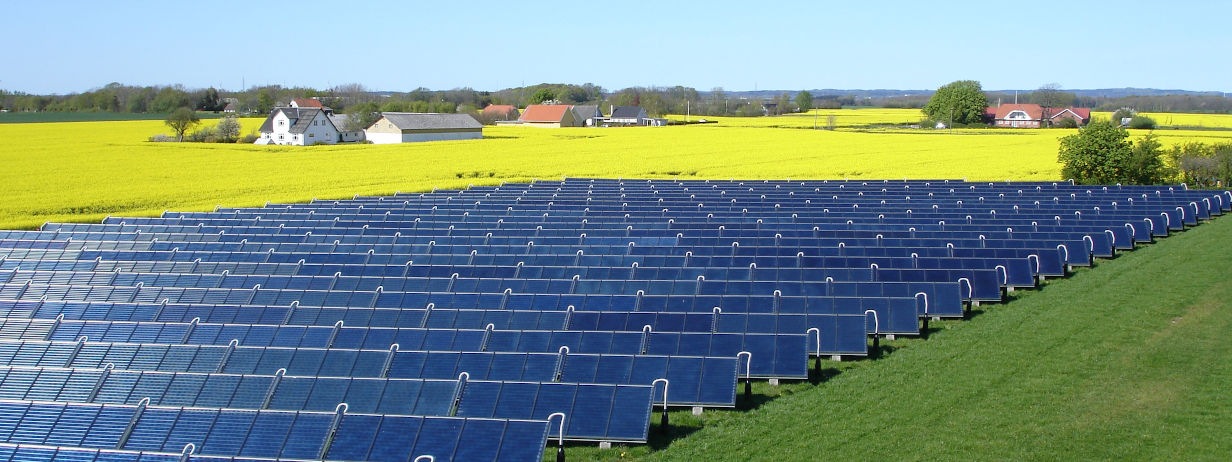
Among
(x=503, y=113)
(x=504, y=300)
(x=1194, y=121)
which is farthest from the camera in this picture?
(x=503, y=113)

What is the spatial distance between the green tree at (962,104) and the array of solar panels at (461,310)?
101 meters

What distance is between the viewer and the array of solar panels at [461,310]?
46.9 feet

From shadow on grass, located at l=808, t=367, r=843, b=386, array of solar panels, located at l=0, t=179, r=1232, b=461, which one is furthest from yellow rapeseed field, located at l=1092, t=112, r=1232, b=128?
shadow on grass, located at l=808, t=367, r=843, b=386

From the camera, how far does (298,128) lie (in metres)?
103

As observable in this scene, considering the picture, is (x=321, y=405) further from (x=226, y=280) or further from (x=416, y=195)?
(x=416, y=195)

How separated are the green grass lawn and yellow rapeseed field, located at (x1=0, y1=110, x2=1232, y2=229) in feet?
137

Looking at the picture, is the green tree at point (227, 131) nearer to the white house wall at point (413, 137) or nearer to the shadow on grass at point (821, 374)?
the white house wall at point (413, 137)

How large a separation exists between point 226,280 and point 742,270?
49.5ft

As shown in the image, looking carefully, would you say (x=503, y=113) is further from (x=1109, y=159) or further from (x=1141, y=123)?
(x=1109, y=159)

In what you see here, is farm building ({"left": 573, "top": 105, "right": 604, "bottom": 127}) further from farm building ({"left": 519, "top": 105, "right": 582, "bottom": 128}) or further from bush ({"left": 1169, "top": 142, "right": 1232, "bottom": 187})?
bush ({"left": 1169, "top": 142, "right": 1232, "bottom": 187})

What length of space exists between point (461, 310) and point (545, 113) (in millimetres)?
136070

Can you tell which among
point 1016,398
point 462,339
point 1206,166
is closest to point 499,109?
point 1206,166

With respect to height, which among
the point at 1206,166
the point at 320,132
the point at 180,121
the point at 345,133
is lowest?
the point at 1206,166

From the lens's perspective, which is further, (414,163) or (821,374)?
(414,163)
